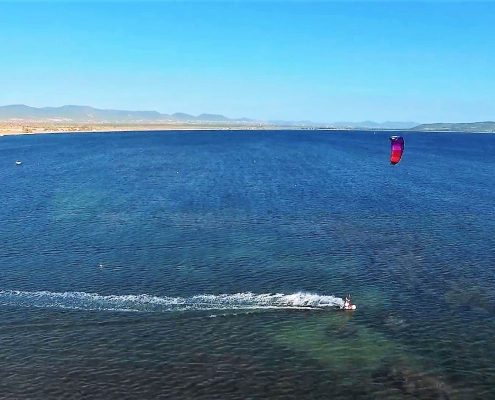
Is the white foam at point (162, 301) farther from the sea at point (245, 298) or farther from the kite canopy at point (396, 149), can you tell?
the kite canopy at point (396, 149)

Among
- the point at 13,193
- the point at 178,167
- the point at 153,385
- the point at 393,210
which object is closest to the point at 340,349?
the point at 153,385

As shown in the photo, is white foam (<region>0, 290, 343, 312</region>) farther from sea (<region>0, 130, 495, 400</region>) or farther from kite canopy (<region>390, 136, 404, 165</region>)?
kite canopy (<region>390, 136, 404, 165</region>)

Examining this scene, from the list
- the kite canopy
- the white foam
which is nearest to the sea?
the white foam

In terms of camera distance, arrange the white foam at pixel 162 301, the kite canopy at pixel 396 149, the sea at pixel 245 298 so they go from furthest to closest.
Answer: the kite canopy at pixel 396 149 < the white foam at pixel 162 301 < the sea at pixel 245 298

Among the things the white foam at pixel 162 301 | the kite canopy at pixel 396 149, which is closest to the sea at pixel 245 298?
the white foam at pixel 162 301

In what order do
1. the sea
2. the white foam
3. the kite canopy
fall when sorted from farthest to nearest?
the kite canopy
the white foam
the sea

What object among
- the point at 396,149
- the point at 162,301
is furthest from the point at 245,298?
the point at 396,149
